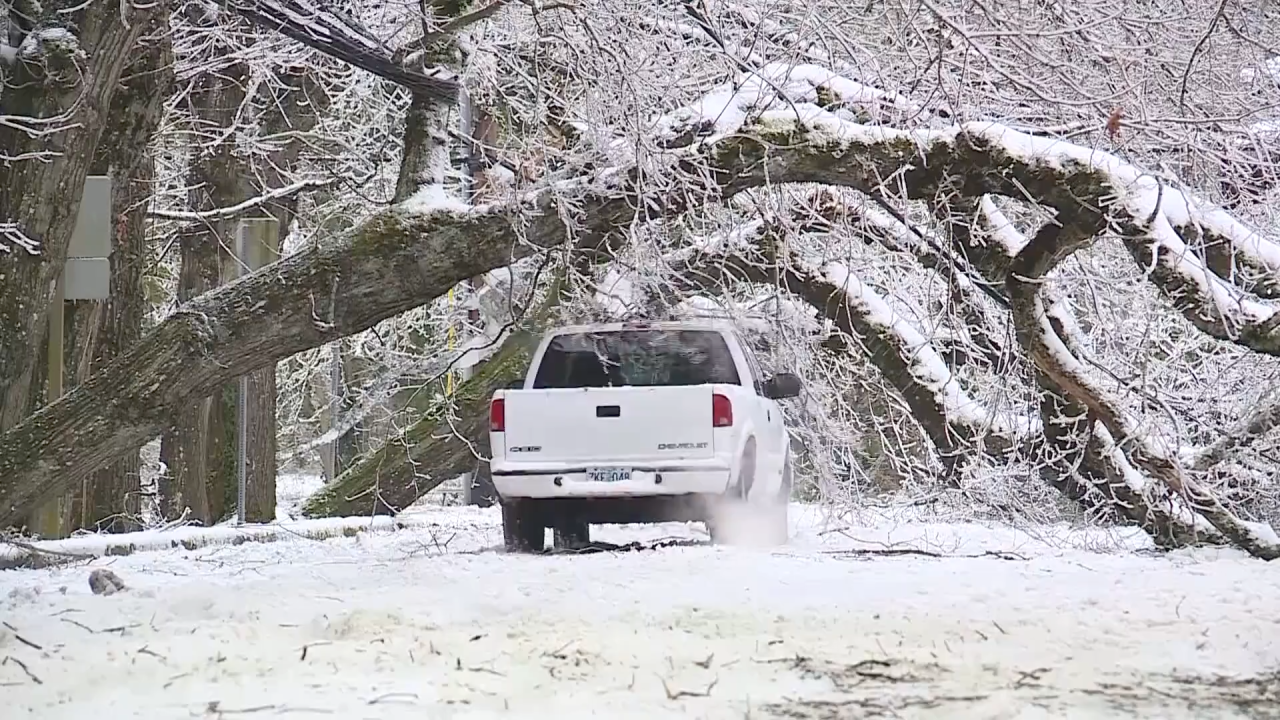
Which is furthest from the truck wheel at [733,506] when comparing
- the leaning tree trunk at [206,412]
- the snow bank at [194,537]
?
the leaning tree trunk at [206,412]

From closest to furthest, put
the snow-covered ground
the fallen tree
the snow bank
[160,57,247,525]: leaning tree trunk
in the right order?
the snow-covered ground
the fallen tree
the snow bank
[160,57,247,525]: leaning tree trunk

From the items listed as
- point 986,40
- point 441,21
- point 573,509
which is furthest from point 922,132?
point 573,509

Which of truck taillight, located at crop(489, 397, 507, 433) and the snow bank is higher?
truck taillight, located at crop(489, 397, 507, 433)

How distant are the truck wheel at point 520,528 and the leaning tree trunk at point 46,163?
403cm

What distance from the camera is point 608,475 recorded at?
11.6 metres

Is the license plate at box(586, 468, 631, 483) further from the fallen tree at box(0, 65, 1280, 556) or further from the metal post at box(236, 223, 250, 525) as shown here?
the metal post at box(236, 223, 250, 525)

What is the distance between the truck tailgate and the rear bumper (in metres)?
0.10

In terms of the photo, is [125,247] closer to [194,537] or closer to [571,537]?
[194,537]

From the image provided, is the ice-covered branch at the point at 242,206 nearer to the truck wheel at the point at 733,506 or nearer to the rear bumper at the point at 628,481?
the rear bumper at the point at 628,481

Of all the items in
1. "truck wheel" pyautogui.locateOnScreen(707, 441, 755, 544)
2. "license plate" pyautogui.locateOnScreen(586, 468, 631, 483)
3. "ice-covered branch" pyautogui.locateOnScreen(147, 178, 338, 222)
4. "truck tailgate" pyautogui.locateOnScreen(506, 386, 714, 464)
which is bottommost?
"truck wheel" pyautogui.locateOnScreen(707, 441, 755, 544)

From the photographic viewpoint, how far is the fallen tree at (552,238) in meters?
8.76

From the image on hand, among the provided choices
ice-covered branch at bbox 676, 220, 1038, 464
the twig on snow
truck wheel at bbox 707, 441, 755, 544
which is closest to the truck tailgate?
truck wheel at bbox 707, 441, 755, 544

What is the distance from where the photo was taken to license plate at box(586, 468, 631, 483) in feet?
38.1

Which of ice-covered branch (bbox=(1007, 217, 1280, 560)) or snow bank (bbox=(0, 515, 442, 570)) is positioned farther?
snow bank (bbox=(0, 515, 442, 570))
